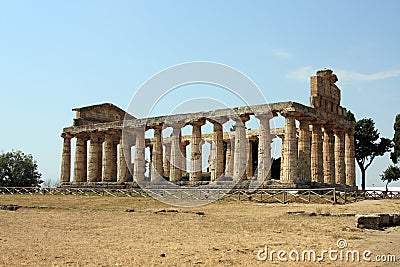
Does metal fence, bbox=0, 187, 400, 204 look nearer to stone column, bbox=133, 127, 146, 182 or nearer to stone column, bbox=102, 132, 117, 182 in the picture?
stone column, bbox=133, 127, 146, 182

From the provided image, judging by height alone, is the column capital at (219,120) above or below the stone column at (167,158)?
above

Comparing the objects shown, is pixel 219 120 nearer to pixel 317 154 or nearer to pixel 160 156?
pixel 160 156

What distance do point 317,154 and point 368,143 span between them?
22016 millimetres

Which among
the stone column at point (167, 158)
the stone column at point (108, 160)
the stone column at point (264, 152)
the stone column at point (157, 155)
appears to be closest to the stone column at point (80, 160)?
the stone column at point (108, 160)

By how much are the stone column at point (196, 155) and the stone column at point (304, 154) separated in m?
9.36

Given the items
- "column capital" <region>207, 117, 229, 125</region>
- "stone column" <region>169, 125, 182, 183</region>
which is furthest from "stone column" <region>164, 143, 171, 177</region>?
"column capital" <region>207, 117, 229, 125</region>

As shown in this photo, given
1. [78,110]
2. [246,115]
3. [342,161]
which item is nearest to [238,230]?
[246,115]

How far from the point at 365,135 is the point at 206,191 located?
35394 millimetres

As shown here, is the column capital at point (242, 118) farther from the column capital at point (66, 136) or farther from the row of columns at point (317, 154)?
the column capital at point (66, 136)

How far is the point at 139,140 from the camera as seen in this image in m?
49.6

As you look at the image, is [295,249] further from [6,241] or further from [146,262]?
[6,241]

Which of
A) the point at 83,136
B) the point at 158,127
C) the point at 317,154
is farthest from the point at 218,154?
the point at 83,136

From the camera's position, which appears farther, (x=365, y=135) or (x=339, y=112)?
(x=365, y=135)

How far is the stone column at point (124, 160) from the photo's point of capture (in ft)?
167
